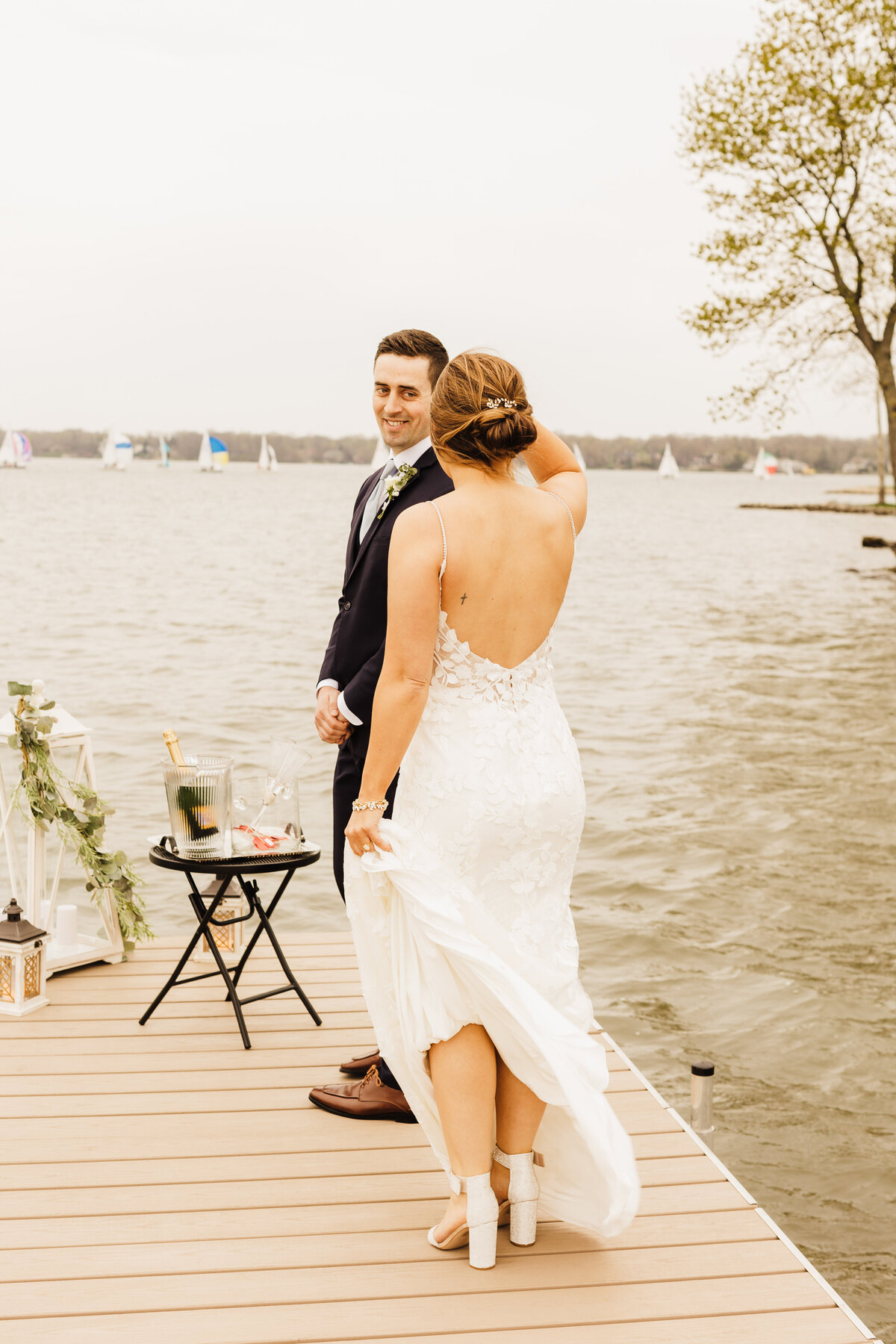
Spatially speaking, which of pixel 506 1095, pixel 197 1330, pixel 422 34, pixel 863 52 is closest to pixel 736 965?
pixel 506 1095

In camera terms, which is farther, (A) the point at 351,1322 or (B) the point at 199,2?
(B) the point at 199,2

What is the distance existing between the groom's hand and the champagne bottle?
1.94 ft

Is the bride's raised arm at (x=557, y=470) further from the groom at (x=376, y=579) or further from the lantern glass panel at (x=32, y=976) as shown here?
the lantern glass panel at (x=32, y=976)

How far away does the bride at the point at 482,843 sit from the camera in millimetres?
2311

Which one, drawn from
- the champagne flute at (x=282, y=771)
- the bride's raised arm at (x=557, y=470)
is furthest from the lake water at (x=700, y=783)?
the bride's raised arm at (x=557, y=470)

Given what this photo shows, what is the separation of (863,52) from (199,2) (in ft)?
42.6

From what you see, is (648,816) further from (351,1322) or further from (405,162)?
(405,162)

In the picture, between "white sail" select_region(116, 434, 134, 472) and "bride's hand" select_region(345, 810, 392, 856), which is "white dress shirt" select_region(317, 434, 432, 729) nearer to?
"bride's hand" select_region(345, 810, 392, 856)

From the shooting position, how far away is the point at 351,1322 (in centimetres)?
224

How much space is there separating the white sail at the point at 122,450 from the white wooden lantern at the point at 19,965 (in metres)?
91.4

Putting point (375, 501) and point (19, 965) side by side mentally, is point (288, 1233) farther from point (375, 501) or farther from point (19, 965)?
point (375, 501)

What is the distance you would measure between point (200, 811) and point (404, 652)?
140 cm

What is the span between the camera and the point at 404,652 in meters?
2.29

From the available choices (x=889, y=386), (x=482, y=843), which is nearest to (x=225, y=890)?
(x=482, y=843)
